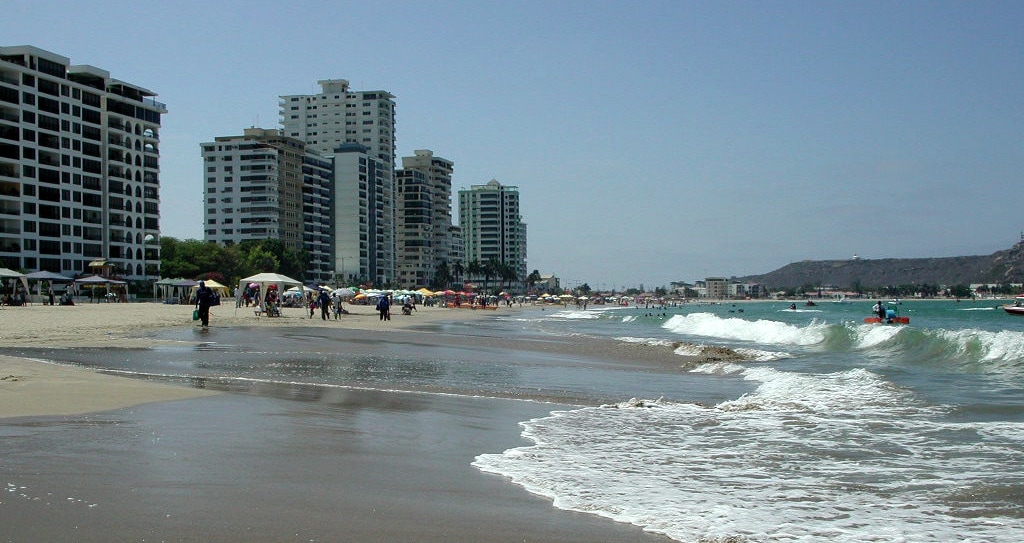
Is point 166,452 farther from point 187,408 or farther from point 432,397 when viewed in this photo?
point 432,397

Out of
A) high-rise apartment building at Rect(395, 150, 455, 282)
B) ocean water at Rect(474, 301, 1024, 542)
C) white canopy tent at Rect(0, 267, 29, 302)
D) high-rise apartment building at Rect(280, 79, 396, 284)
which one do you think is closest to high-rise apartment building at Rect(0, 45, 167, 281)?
white canopy tent at Rect(0, 267, 29, 302)

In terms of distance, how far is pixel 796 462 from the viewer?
7918 mm

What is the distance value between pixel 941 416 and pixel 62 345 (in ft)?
61.1

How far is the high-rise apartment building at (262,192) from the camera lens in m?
136

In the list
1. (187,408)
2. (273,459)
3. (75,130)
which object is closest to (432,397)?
(187,408)

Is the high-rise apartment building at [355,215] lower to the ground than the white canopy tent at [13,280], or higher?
higher

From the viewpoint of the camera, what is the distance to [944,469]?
771 cm

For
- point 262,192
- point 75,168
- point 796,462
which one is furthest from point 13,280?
point 262,192

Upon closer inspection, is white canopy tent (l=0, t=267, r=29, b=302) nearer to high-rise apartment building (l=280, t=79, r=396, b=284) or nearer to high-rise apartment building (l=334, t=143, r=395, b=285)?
high-rise apartment building (l=334, t=143, r=395, b=285)

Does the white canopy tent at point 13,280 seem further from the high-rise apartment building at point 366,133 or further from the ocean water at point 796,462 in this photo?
the high-rise apartment building at point 366,133

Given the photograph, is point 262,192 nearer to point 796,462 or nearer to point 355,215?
point 355,215

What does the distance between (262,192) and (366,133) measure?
40.6 metres

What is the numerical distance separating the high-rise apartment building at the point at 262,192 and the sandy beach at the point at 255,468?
129206 mm

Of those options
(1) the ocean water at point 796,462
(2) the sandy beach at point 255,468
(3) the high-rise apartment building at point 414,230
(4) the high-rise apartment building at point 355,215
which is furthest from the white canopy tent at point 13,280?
(3) the high-rise apartment building at point 414,230
